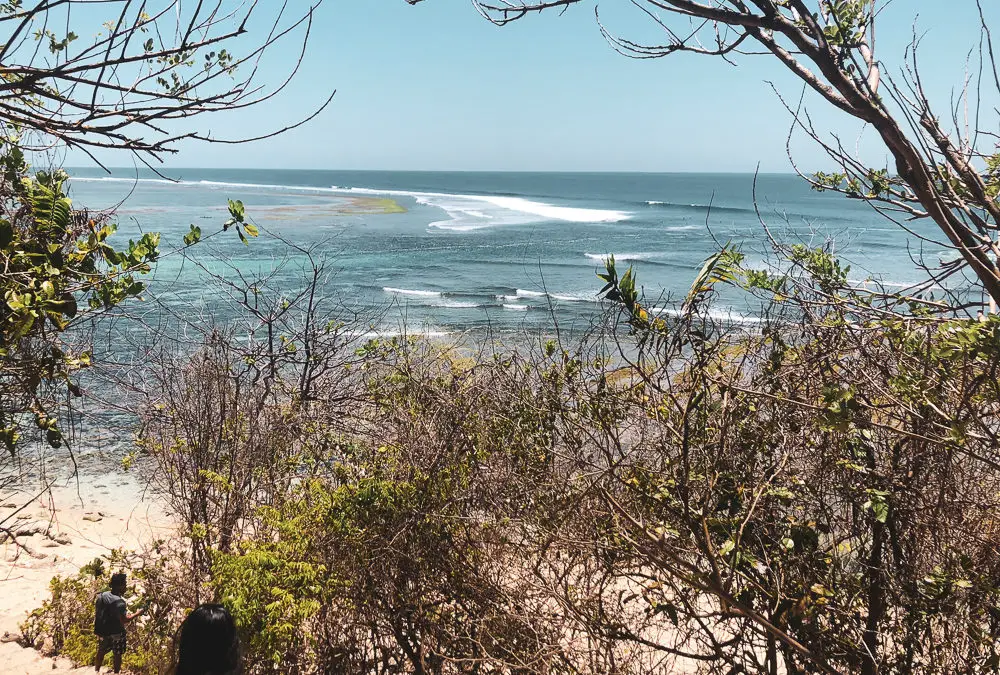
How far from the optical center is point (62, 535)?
13039 millimetres

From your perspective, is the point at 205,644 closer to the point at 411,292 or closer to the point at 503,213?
the point at 411,292

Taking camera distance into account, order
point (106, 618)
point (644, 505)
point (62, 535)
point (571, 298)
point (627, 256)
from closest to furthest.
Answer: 1. point (644, 505)
2. point (106, 618)
3. point (62, 535)
4. point (571, 298)
5. point (627, 256)

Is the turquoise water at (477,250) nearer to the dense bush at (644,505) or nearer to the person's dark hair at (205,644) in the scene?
the dense bush at (644,505)

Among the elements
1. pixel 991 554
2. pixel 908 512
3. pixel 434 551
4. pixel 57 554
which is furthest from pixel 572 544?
pixel 57 554

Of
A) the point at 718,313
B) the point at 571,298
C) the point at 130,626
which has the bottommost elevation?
the point at 130,626

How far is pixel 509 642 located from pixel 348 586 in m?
1.48

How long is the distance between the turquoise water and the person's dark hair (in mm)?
2975

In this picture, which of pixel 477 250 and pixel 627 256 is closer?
pixel 627 256

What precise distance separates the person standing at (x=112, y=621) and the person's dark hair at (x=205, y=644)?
18.9 feet

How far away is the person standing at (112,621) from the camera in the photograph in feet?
25.6

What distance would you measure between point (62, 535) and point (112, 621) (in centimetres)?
638

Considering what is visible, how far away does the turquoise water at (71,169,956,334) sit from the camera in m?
26.0

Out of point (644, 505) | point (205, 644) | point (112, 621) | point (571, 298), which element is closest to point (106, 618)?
point (112, 621)

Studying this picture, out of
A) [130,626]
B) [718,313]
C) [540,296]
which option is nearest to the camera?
[130,626]
